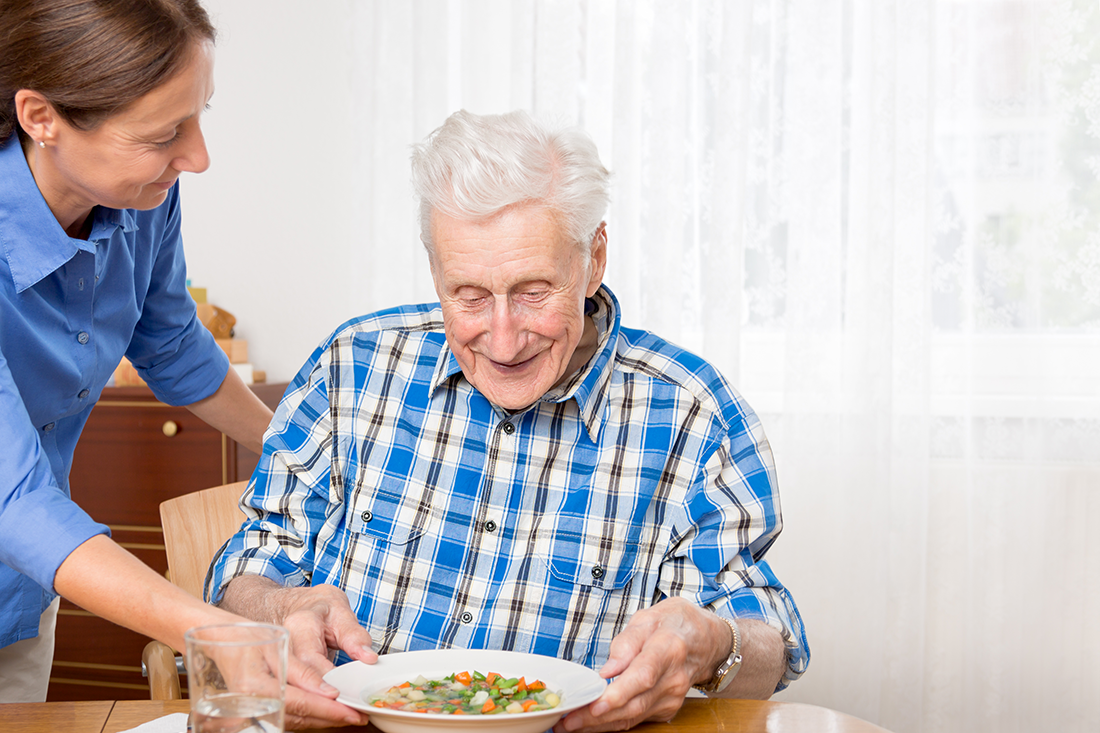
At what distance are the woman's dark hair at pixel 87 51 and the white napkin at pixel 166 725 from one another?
31.7 inches

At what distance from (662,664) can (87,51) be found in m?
1.09

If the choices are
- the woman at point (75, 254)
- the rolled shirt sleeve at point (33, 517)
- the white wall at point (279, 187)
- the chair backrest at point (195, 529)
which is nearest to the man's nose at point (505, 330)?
the woman at point (75, 254)

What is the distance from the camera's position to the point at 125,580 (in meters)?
1.01

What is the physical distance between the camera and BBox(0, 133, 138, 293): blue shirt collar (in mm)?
1376

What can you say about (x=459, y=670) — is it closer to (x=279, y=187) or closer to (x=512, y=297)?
(x=512, y=297)

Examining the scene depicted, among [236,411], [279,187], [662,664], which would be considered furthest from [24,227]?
[279,187]

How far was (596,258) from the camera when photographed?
4.76 ft

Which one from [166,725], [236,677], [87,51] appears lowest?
[166,725]

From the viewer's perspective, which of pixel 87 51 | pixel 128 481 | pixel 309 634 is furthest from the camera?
pixel 128 481

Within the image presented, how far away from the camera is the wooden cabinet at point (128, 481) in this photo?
9.09 feet

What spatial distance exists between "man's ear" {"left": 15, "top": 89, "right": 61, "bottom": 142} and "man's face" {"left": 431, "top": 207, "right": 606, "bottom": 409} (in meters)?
0.55

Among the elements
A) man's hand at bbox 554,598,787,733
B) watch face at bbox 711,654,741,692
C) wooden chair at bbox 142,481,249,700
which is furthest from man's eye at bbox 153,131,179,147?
watch face at bbox 711,654,741,692

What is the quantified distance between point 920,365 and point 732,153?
0.86 m

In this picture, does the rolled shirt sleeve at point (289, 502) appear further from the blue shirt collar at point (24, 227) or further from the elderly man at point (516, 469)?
the blue shirt collar at point (24, 227)
